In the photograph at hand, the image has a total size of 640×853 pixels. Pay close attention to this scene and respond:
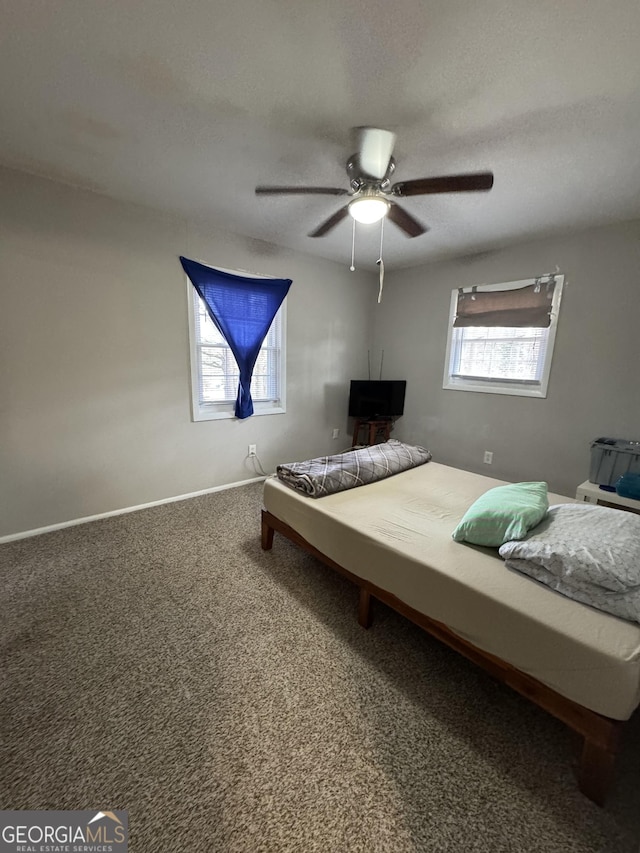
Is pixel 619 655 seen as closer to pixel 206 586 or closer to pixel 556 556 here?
pixel 556 556

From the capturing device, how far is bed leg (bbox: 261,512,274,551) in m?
2.33

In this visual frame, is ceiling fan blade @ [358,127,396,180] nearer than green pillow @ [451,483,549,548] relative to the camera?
No

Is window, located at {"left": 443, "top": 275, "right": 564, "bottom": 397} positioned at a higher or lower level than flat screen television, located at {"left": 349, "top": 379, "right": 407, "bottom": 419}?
higher

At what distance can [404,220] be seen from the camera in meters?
2.14

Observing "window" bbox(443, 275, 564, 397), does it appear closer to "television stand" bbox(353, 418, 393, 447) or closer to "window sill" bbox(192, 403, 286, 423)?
"television stand" bbox(353, 418, 393, 447)

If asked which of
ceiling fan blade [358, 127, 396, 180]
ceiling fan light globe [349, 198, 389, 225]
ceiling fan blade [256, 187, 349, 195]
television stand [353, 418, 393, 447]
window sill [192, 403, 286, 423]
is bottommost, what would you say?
television stand [353, 418, 393, 447]

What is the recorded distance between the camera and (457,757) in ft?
3.80

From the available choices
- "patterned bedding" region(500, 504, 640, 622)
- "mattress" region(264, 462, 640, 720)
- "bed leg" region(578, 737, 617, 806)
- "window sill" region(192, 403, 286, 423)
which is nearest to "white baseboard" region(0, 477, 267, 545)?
"window sill" region(192, 403, 286, 423)

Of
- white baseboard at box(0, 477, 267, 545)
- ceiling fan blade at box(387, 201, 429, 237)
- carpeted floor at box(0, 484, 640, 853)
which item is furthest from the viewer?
white baseboard at box(0, 477, 267, 545)

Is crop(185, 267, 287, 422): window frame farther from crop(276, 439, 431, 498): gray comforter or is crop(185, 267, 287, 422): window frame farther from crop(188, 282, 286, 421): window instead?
crop(276, 439, 431, 498): gray comforter

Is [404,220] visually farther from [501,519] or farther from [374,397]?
[374,397]

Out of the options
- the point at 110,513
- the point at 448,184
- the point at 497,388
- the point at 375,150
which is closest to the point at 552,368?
the point at 497,388

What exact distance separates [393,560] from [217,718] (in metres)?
0.94

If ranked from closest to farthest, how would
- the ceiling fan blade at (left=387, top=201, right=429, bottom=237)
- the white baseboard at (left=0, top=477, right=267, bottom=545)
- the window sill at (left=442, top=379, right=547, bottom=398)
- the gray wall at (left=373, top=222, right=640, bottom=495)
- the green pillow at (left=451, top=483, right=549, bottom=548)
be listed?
the green pillow at (left=451, top=483, right=549, bottom=548)
the ceiling fan blade at (left=387, top=201, right=429, bottom=237)
the white baseboard at (left=0, top=477, right=267, bottom=545)
the gray wall at (left=373, top=222, right=640, bottom=495)
the window sill at (left=442, top=379, right=547, bottom=398)
